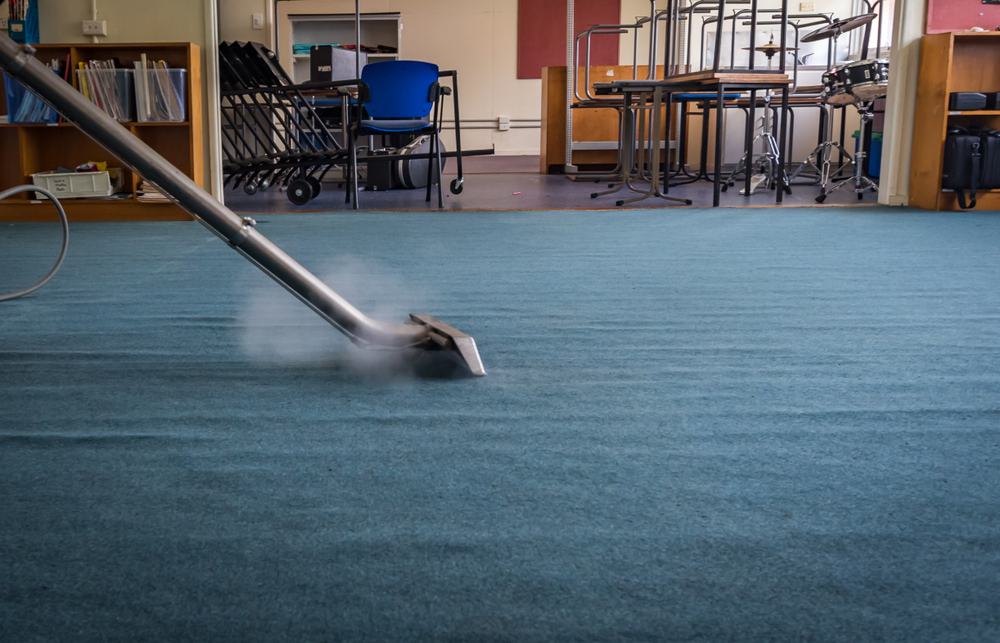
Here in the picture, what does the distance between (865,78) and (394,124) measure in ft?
8.47

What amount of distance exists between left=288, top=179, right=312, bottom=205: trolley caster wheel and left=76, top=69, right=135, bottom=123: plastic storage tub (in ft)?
3.25

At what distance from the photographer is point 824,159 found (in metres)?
5.42

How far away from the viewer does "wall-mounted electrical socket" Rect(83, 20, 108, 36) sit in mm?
4043

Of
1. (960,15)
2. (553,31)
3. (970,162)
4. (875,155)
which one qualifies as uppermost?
(553,31)

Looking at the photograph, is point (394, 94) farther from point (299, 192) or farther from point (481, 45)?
point (481, 45)

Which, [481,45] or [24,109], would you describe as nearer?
[24,109]

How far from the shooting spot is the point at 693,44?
9.43 metres

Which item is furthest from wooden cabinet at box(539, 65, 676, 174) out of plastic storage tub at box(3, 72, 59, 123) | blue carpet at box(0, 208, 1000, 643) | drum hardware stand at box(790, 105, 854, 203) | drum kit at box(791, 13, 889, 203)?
blue carpet at box(0, 208, 1000, 643)

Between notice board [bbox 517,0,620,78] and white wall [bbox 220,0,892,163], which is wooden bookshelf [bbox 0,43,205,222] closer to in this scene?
white wall [bbox 220,0,892,163]

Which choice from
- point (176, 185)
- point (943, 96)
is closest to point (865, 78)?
point (943, 96)

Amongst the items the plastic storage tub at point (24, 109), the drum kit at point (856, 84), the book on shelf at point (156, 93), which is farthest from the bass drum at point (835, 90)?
the plastic storage tub at point (24, 109)

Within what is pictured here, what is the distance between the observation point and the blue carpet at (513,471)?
616mm

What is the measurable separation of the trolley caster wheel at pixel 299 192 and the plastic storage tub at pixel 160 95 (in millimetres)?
847

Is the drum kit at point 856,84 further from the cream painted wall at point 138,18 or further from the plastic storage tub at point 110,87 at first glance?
the plastic storage tub at point 110,87
